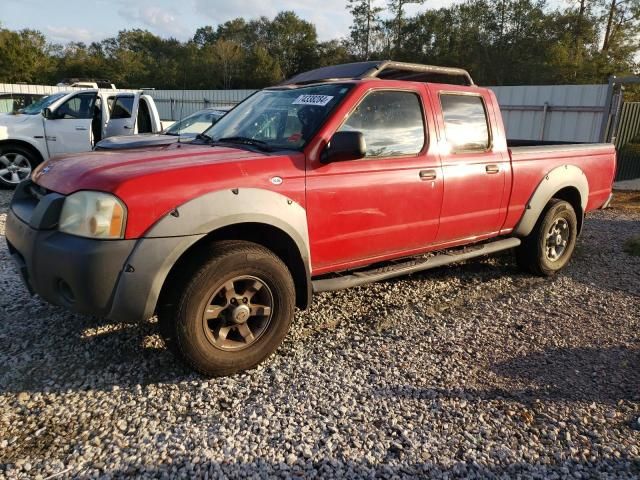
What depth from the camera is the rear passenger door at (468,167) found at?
4.14 meters

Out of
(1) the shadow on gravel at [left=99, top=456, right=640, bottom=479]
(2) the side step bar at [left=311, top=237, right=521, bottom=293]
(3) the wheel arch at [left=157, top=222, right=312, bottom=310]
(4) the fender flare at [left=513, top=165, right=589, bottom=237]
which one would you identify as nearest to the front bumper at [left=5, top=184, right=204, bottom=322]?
(3) the wheel arch at [left=157, top=222, right=312, bottom=310]

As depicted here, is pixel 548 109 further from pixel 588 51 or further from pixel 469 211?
pixel 588 51

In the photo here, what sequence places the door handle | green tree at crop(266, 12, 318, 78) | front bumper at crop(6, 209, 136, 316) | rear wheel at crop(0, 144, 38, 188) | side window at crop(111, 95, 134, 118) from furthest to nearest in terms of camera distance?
green tree at crop(266, 12, 318, 78) → side window at crop(111, 95, 134, 118) → rear wheel at crop(0, 144, 38, 188) → the door handle → front bumper at crop(6, 209, 136, 316)

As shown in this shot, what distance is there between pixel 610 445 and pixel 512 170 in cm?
261

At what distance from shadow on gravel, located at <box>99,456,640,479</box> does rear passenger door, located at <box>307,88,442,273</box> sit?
4.80 ft

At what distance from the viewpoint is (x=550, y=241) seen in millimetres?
5301

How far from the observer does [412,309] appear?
432 cm

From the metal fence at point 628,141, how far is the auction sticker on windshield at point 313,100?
10.4m

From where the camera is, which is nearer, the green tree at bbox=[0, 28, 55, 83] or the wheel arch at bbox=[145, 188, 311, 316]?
the wheel arch at bbox=[145, 188, 311, 316]

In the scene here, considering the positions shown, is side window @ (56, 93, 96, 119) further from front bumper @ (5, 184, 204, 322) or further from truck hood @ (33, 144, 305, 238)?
front bumper @ (5, 184, 204, 322)

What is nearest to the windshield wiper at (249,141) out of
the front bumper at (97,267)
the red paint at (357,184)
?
the red paint at (357,184)

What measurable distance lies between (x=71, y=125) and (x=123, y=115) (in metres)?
0.98

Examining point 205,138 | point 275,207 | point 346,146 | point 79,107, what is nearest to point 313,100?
point 346,146

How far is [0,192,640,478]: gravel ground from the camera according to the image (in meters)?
2.45
